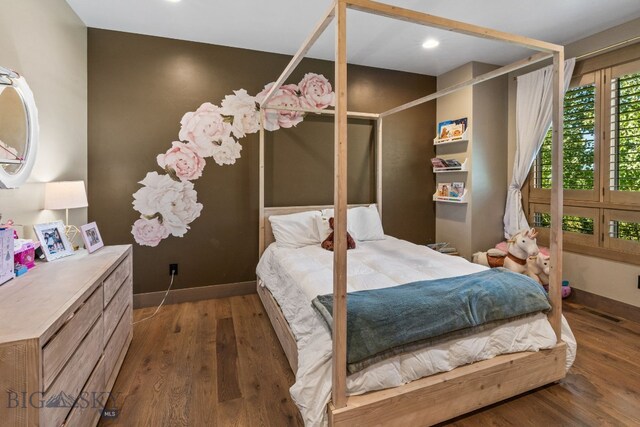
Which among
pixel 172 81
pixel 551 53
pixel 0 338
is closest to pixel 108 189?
pixel 172 81

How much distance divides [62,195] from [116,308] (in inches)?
33.1

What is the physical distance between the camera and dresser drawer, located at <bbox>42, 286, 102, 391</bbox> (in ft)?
3.47

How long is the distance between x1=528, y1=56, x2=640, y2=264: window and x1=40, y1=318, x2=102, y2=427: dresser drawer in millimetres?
3976

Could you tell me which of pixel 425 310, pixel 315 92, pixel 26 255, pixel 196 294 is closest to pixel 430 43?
pixel 315 92

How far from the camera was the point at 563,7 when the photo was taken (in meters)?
2.59

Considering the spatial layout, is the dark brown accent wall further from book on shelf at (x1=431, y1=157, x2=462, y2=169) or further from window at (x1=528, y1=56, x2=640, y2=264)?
window at (x1=528, y1=56, x2=640, y2=264)

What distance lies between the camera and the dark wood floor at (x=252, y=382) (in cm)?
169

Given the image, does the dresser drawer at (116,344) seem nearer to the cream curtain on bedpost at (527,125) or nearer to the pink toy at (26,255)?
the pink toy at (26,255)

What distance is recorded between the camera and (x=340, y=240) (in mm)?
1350

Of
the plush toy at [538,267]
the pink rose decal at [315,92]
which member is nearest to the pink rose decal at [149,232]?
the pink rose decal at [315,92]

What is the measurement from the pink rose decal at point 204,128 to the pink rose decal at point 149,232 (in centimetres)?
82

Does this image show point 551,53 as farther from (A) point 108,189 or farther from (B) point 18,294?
(A) point 108,189

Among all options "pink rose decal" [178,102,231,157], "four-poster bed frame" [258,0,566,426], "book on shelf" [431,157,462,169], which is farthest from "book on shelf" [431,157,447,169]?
"pink rose decal" [178,102,231,157]

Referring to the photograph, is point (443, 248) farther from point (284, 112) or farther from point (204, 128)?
point (204, 128)
